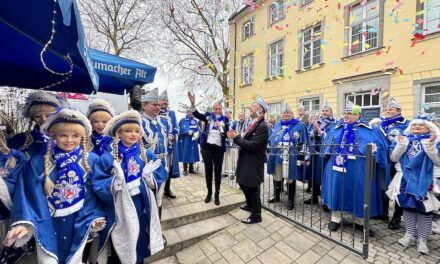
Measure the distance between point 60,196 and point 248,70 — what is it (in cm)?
1613

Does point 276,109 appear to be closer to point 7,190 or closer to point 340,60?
point 340,60

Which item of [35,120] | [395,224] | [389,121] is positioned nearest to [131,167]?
[35,120]

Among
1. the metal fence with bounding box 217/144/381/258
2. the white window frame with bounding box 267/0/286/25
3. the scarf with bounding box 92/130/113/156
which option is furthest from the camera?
the white window frame with bounding box 267/0/286/25

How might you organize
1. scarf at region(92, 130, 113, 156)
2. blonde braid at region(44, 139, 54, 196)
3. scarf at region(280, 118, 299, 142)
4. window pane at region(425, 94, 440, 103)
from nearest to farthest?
blonde braid at region(44, 139, 54, 196), scarf at region(92, 130, 113, 156), scarf at region(280, 118, 299, 142), window pane at region(425, 94, 440, 103)

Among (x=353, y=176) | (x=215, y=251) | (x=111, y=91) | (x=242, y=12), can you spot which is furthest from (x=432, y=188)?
(x=242, y=12)

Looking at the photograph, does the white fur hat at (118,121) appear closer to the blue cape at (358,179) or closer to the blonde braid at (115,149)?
the blonde braid at (115,149)

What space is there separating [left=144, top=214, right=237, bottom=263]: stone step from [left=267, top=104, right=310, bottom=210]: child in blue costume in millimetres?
1287

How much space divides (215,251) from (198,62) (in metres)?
18.4

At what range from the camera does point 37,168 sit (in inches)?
65.2

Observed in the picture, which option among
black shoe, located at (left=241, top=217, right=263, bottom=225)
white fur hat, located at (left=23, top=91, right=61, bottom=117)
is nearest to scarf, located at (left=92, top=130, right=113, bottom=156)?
white fur hat, located at (left=23, top=91, right=61, bottom=117)

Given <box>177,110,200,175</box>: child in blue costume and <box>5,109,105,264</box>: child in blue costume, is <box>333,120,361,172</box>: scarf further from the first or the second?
<box>177,110,200,175</box>: child in blue costume

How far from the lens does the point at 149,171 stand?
2.16 metres

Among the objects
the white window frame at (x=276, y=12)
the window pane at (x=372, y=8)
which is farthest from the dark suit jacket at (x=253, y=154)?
the white window frame at (x=276, y=12)

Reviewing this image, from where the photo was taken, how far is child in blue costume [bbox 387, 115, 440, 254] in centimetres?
299
